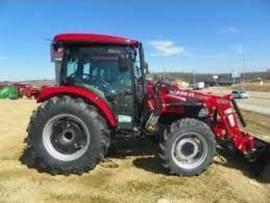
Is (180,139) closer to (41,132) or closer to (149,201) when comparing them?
(149,201)

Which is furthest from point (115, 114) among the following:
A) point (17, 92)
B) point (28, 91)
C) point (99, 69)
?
point (17, 92)

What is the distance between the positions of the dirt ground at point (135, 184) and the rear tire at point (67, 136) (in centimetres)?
24

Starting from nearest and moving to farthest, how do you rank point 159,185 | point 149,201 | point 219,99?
point 149,201
point 159,185
point 219,99

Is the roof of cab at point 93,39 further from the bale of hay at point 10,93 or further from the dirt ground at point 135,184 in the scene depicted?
the bale of hay at point 10,93

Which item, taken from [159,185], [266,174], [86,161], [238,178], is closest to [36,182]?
[86,161]

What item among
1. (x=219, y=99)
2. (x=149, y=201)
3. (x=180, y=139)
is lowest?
(x=149, y=201)

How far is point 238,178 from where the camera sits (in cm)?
776

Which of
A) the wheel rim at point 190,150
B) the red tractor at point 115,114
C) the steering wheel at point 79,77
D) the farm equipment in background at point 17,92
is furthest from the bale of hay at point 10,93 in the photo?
the wheel rim at point 190,150

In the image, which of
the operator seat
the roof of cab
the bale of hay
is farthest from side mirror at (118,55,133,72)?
the bale of hay

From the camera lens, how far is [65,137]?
335 inches

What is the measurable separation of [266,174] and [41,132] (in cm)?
395

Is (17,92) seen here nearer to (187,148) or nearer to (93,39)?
(93,39)

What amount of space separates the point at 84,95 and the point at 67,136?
0.83 meters

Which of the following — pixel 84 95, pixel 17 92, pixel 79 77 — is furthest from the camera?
pixel 17 92
